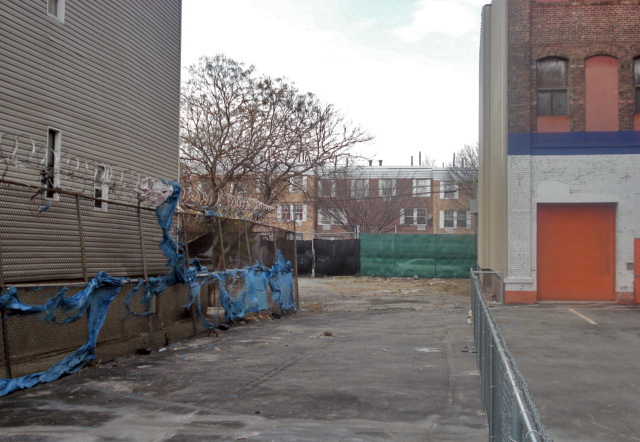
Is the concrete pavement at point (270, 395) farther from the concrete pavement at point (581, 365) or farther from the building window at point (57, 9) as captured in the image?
the building window at point (57, 9)

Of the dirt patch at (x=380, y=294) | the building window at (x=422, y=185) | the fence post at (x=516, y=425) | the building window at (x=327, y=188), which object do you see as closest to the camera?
the fence post at (x=516, y=425)

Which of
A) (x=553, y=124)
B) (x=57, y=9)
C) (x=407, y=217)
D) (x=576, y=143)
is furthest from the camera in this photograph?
(x=407, y=217)

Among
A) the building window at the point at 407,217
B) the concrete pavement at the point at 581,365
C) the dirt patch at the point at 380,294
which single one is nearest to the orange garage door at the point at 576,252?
the concrete pavement at the point at 581,365

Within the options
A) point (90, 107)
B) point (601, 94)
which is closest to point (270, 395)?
point (90, 107)

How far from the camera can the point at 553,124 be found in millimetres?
19172

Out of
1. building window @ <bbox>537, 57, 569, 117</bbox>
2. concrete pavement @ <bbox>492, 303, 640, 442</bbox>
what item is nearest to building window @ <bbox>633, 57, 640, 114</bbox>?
building window @ <bbox>537, 57, 569, 117</bbox>

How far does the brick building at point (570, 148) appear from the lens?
61.7 ft

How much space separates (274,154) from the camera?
26.6 metres

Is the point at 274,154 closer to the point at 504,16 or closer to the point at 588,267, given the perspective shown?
the point at 504,16

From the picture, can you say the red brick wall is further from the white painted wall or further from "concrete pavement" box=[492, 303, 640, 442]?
"concrete pavement" box=[492, 303, 640, 442]

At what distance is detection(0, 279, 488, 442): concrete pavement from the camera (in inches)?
237

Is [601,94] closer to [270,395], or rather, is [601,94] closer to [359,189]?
[270,395]

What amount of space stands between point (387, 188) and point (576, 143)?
34111 mm

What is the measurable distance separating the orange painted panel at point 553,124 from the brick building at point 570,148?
3 centimetres
